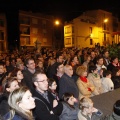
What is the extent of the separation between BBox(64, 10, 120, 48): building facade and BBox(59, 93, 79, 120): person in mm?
34894

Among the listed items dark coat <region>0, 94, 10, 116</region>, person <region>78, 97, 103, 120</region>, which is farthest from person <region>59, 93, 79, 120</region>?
dark coat <region>0, 94, 10, 116</region>

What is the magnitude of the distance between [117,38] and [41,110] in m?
48.4

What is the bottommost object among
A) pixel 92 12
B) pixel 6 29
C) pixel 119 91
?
pixel 119 91

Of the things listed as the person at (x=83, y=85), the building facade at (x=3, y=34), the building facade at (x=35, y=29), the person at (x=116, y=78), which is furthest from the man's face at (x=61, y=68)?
the building facade at (x=3, y=34)

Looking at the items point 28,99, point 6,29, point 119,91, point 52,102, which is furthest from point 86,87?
point 6,29

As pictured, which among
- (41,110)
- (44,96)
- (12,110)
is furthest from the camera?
(44,96)

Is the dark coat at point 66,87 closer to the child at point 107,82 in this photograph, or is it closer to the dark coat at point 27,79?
the dark coat at point 27,79

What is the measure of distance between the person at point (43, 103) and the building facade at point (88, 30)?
35.5 m

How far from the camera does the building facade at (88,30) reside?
41812 mm

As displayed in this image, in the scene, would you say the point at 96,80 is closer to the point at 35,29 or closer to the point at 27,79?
the point at 27,79

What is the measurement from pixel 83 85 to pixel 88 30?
3954 centimetres

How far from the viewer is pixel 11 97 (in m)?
3.05

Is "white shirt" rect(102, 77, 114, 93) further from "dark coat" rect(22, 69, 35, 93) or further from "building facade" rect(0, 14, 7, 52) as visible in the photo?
"building facade" rect(0, 14, 7, 52)

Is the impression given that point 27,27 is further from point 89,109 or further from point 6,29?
point 89,109
